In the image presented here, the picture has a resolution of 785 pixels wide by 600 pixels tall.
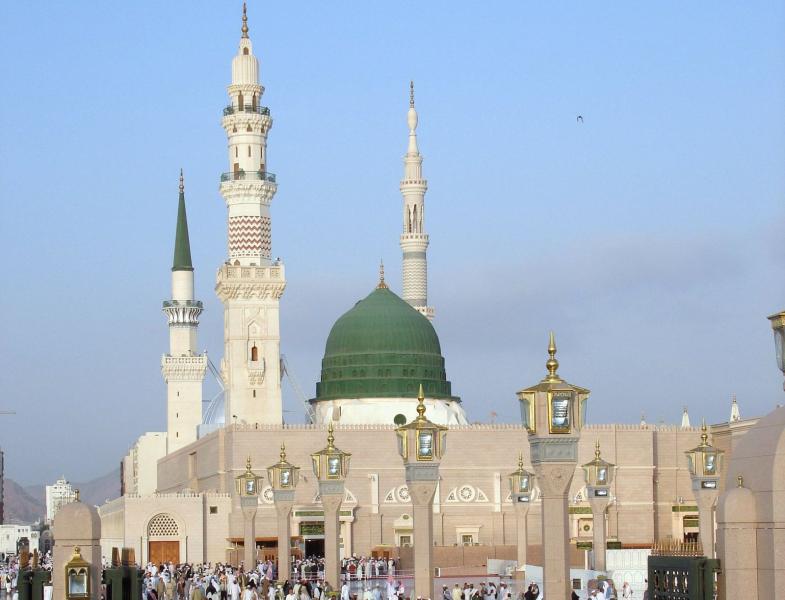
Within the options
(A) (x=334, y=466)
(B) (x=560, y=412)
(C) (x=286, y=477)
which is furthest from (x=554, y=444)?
(C) (x=286, y=477)

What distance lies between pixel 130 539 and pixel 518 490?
17.1m

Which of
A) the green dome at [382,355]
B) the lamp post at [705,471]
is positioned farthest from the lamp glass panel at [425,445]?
the green dome at [382,355]

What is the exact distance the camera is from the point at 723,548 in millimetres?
11672

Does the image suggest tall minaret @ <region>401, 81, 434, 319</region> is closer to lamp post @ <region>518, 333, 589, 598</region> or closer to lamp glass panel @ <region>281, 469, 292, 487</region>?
lamp glass panel @ <region>281, 469, 292, 487</region>

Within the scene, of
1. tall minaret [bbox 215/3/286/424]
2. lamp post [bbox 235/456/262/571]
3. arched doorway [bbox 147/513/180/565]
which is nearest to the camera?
lamp post [bbox 235/456/262/571]

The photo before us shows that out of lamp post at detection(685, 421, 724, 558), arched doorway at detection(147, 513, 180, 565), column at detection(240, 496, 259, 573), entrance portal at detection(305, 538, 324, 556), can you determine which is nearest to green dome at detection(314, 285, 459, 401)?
entrance portal at detection(305, 538, 324, 556)

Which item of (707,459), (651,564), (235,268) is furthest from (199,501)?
(651,564)

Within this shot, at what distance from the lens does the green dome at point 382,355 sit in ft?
189

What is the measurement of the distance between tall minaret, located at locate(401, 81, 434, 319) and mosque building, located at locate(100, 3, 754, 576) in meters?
0.06

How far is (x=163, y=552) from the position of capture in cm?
5116

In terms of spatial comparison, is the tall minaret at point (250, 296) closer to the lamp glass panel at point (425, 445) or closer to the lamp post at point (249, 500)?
the lamp post at point (249, 500)

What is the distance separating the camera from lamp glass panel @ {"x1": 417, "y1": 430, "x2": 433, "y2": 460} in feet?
84.9

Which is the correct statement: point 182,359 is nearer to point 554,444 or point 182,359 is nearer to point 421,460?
point 421,460

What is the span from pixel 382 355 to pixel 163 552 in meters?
11.2
